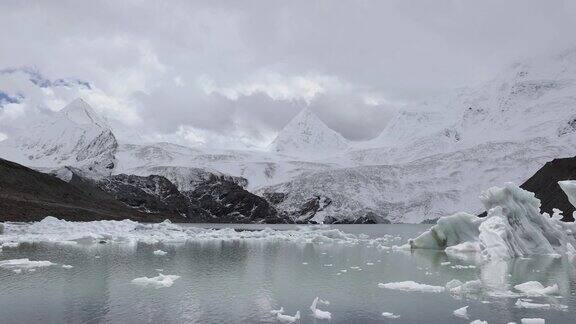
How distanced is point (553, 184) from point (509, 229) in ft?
246

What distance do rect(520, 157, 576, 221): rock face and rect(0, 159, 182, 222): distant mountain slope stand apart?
307 ft

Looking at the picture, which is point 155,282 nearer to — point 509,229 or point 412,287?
point 412,287

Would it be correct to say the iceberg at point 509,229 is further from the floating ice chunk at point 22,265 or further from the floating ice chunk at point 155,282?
the floating ice chunk at point 22,265

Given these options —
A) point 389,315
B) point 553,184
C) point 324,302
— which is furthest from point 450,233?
point 553,184

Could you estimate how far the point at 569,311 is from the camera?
55.1ft

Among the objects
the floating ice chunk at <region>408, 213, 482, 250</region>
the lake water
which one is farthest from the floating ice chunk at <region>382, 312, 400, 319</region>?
the floating ice chunk at <region>408, 213, 482, 250</region>

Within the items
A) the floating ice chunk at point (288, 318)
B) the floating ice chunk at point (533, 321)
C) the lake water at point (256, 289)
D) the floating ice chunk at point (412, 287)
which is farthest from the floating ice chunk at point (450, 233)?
the floating ice chunk at point (288, 318)

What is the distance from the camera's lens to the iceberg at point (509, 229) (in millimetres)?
36062

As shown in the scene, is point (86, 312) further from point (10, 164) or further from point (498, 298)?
point (10, 164)

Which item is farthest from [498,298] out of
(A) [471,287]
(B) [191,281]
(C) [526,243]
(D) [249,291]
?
(C) [526,243]

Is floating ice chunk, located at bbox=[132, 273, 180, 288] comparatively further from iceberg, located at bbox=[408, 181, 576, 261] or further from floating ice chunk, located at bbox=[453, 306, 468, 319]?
Answer: iceberg, located at bbox=[408, 181, 576, 261]

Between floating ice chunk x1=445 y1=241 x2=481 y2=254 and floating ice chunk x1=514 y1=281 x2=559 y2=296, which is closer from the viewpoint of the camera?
floating ice chunk x1=514 y1=281 x2=559 y2=296

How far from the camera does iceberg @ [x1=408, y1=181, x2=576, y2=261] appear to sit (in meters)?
36.1

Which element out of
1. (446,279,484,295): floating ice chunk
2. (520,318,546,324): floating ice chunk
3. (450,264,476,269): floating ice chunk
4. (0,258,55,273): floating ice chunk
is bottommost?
(520,318,546,324): floating ice chunk
